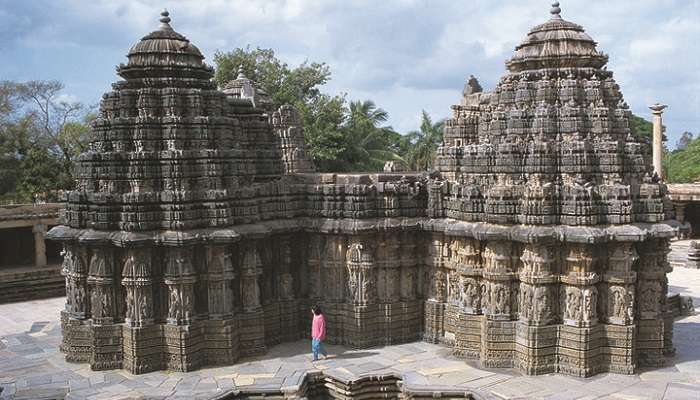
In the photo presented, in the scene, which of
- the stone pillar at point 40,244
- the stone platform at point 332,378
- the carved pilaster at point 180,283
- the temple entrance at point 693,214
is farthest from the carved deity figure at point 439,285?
the temple entrance at point 693,214

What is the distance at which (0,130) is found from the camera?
3066cm

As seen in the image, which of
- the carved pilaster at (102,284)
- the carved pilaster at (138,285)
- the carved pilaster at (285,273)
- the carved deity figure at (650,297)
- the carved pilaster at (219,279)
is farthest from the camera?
the carved pilaster at (285,273)

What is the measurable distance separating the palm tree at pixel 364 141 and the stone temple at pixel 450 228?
74.1ft

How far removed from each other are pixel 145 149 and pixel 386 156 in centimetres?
2526

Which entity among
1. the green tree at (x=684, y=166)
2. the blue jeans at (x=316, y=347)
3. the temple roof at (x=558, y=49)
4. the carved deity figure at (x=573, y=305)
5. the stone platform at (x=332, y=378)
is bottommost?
the stone platform at (x=332, y=378)

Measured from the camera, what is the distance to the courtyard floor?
11.2 metres

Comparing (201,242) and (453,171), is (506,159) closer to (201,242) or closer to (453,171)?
(453,171)

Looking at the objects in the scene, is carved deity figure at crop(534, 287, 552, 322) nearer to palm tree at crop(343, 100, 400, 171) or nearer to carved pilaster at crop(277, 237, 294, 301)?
carved pilaster at crop(277, 237, 294, 301)

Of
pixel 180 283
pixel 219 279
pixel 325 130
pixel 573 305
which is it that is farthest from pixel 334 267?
pixel 325 130

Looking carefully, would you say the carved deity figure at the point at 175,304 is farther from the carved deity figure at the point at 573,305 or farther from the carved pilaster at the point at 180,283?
the carved deity figure at the point at 573,305

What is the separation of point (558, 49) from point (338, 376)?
294 inches

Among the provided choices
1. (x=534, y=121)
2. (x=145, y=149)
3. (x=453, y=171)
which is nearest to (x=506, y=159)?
(x=534, y=121)

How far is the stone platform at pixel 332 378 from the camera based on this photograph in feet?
36.8

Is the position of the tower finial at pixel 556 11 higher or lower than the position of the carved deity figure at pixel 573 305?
higher
